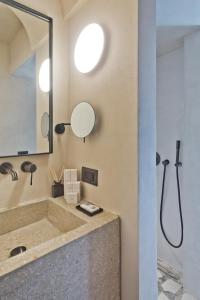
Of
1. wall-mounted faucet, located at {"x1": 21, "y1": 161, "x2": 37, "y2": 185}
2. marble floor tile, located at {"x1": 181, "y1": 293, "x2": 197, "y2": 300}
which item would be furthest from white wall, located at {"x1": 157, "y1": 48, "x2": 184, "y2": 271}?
wall-mounted faucet, located at {"x1": 21, "y1": 161, "x2": 37, "y2": 185}

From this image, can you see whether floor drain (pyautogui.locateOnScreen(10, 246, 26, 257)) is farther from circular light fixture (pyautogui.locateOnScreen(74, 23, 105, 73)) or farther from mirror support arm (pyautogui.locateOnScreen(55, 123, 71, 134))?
circular light fixture (pyautogui.locateOnScreen(74, 23, 105, 73))

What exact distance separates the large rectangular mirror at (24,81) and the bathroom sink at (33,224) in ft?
1.11

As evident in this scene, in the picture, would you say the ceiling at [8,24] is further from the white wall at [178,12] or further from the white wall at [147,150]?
the white wall at [178,12]

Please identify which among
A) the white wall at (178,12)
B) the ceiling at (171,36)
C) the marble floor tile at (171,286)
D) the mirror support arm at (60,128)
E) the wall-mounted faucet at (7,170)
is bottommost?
the marble floor tile at (171,286)

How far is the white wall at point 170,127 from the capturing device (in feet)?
5.33

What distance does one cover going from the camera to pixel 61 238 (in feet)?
2.43

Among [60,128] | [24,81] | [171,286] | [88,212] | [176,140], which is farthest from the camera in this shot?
[176,140]

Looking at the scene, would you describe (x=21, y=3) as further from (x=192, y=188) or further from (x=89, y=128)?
(x=192, y=188)

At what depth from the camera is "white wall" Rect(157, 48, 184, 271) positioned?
63.9 inches

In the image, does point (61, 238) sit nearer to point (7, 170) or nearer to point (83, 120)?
point (7, 170)

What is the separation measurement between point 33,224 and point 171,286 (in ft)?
4.26

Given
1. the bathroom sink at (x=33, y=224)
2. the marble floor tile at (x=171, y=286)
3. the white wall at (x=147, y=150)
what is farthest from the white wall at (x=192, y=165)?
the bathroom sink at (x=33, y=224)

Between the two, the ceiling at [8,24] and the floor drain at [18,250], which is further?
the ceiling at [8,24]

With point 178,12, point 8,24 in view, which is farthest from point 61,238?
point 178,12
